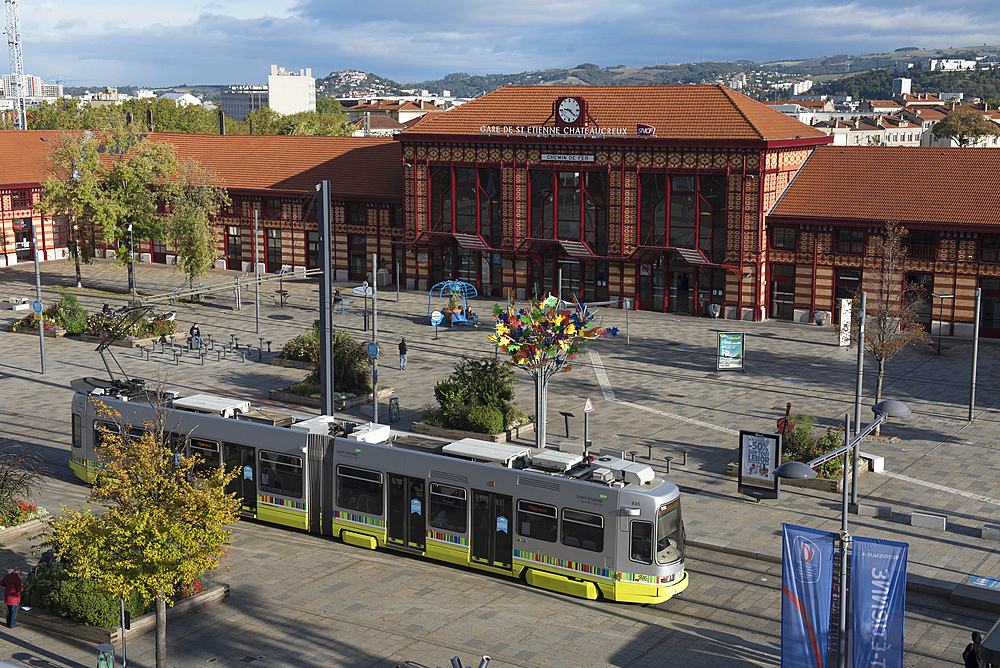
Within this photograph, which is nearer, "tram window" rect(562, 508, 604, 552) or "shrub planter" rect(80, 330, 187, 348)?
"tram window" rect(562, 508, 604, 552)

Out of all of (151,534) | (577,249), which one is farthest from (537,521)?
(577,249)

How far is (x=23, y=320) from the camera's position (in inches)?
2176

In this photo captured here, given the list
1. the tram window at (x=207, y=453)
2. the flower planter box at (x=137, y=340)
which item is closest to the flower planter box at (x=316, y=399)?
the tram window at (x=207, y=453)

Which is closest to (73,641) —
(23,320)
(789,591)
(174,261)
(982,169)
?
(789,591)

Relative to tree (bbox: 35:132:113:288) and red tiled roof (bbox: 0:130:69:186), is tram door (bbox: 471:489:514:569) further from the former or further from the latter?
red tiled roof (bbox: 0:130:69:186)

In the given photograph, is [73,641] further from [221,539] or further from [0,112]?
[0,112]

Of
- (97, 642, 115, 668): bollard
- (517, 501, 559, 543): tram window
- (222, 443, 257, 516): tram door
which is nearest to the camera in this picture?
(97, 642, 115, 668): bollard

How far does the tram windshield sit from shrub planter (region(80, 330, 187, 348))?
113ft

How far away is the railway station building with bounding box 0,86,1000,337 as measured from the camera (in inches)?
2159

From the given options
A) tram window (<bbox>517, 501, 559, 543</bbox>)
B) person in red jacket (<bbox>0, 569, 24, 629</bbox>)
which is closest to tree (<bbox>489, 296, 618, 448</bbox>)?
tram window (<bbox>517, 501, 559, 543</bbox>)

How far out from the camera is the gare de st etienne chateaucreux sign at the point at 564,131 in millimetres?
58438

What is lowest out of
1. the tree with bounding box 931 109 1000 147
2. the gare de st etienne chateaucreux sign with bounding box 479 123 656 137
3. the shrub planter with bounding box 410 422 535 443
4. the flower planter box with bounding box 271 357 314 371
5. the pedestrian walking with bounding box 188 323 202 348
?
the shrub planter with bounding box 410 422 535 443

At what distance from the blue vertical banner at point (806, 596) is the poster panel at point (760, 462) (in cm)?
1148

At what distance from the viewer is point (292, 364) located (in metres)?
46.7
